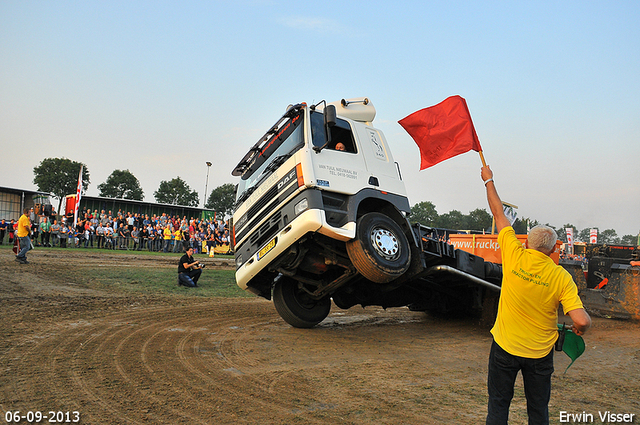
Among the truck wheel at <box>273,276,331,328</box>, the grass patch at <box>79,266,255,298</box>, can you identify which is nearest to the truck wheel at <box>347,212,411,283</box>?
the truck wheel at <box>273,276,331,328</box>

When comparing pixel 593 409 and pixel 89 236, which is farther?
pixel 89 236

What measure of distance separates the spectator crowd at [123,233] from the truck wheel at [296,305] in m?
17.4

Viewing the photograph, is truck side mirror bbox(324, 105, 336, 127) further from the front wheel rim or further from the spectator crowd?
the spectator crowd

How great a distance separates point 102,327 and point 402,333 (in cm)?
499

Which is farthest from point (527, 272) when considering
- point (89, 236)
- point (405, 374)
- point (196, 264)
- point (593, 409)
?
point (89, 236)

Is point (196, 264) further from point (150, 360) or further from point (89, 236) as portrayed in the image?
point (89, 236)

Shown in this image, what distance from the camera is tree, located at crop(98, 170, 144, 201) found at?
74.4 meters

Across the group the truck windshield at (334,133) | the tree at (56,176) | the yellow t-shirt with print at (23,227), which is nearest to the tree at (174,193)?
the tree at (56,176)

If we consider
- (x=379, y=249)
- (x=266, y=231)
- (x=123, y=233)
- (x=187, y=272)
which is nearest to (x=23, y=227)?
(x=187, y=272)

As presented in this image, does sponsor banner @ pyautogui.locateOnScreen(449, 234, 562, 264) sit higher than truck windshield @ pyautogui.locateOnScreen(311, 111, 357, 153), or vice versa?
truck windshield @ pyautogui.locateOnScreen(311, 111, 357, 153)

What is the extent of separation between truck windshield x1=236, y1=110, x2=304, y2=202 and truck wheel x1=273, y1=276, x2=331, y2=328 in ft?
5.75

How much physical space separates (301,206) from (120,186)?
77.4 metres

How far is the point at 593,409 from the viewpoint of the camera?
4027 millimetres

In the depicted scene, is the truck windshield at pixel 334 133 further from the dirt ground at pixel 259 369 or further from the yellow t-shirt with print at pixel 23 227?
the yellow t-shirt with print at pixel 23 227
